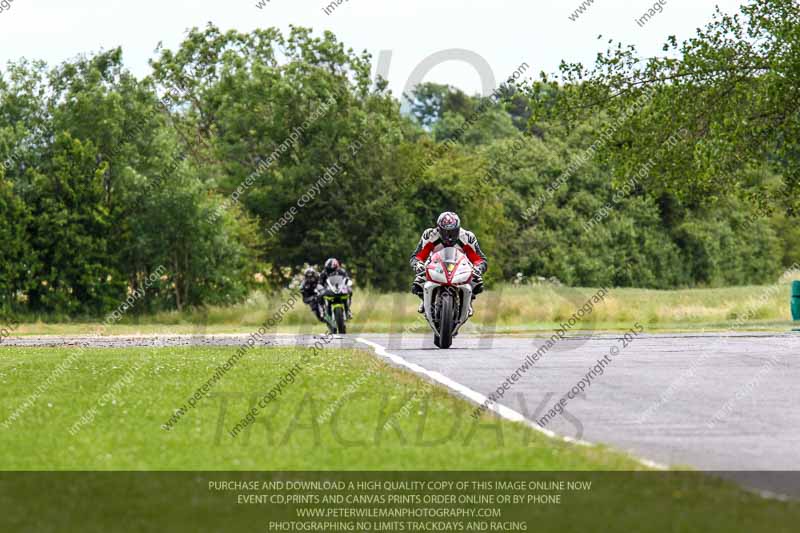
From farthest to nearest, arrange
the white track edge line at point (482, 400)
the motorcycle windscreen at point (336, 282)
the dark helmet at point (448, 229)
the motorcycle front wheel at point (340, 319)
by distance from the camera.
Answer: the motorcycle front wheel at point (340, 319)
the motorcycle windscreen at point (336, 282)
the dark helmet at point (448, 229)
the white track edge line at point (482, 400)

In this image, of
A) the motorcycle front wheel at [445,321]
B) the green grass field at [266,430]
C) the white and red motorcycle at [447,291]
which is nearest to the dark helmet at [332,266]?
Result: the white and red motorcycle at [447,291]

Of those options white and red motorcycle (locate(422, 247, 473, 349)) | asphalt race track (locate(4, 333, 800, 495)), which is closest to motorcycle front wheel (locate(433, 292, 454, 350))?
white and red motorcycle (locate(422, 247, 473, 349))

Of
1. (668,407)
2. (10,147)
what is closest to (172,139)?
(10,147)

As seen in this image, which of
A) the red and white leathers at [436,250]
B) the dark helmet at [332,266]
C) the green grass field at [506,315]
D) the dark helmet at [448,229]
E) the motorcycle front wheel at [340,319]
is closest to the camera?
the dark helmet at [448,229]

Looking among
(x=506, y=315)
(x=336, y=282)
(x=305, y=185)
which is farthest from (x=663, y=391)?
(x=305, y=185)

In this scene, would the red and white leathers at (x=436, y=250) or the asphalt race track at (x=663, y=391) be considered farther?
the red and white leathers at (x=436, y=250)

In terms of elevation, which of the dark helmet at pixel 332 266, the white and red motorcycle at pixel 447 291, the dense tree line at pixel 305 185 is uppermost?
the dense tree line at pixel 305 185

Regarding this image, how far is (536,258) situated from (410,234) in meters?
15.9

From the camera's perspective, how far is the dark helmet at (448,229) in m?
22.8

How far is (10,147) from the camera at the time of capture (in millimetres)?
52188

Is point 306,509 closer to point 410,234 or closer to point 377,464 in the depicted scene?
point 377,464

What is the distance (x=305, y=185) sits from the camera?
6956 centimetres

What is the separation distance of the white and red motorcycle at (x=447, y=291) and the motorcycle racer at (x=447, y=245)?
208 mm

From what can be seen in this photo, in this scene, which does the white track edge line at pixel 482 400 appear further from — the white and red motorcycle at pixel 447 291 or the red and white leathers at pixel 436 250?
the red and white leathers at pixel 436 250
